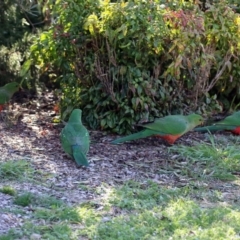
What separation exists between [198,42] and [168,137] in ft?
4.28

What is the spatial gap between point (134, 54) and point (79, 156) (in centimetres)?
158

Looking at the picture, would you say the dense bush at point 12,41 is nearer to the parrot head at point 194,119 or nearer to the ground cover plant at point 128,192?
the ground cover plant at point 128,192

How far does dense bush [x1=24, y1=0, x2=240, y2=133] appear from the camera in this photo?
6.59 m

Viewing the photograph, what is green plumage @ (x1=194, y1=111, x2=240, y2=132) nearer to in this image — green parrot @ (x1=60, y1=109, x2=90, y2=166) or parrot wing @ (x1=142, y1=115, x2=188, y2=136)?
parrot wing @ (x1=142, y1=115, x2=188, y2=136)

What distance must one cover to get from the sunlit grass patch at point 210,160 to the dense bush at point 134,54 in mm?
869

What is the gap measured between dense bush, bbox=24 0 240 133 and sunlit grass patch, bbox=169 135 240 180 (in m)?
0.87

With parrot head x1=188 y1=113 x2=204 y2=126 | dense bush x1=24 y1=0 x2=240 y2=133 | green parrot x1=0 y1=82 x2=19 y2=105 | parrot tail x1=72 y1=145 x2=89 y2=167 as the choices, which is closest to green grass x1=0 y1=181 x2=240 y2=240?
parrot tail x1=72 y1=145 x2=89 y2=167

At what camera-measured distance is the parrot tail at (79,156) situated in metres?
5.80

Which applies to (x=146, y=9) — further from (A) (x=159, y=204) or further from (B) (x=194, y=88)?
(A) (x=159, y=204)

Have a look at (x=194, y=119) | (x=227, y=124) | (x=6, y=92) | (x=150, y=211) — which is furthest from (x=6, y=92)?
(x=150, y=211)

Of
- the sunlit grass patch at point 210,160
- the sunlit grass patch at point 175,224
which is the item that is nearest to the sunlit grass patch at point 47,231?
the sunlit grass patch at point 175,224

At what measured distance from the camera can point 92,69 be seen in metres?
6.86

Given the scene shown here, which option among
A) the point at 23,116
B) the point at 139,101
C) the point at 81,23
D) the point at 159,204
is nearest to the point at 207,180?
the point at 159,204

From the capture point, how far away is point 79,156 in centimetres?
584
